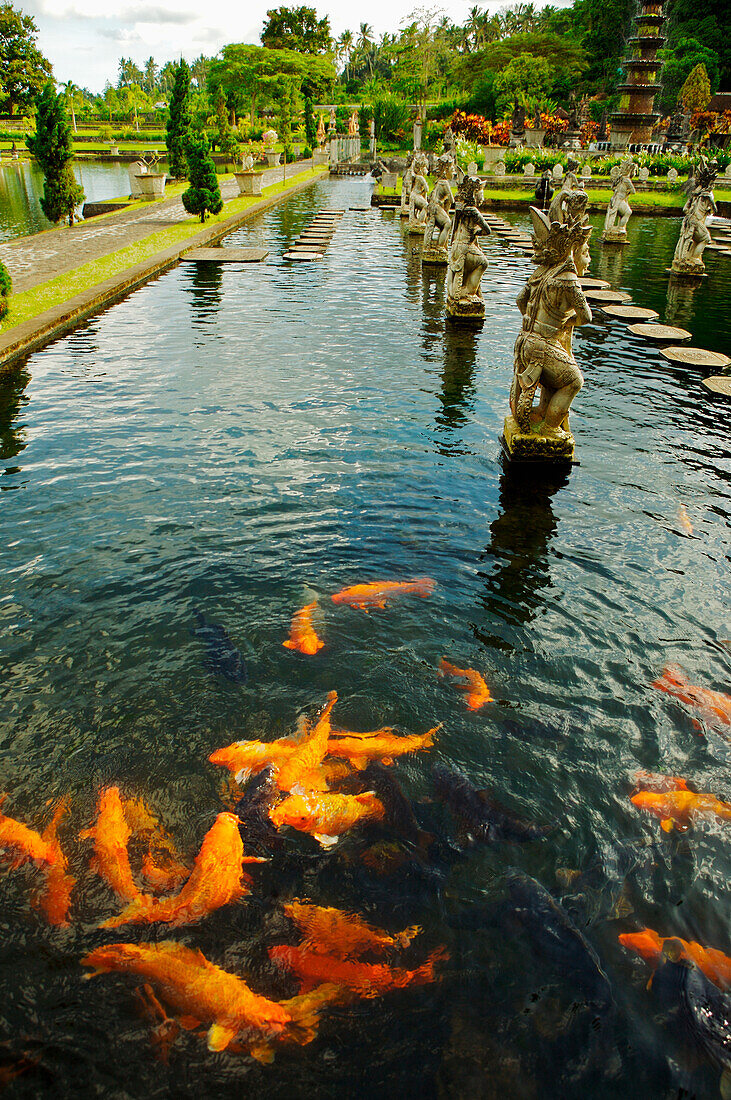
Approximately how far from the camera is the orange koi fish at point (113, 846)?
3.51m

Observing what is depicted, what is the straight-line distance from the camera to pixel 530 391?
7469 millimetres

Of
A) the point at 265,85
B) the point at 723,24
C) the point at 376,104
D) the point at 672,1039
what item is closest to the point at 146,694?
the point at 672,1039

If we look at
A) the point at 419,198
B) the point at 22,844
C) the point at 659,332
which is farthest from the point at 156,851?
the point at 419,198

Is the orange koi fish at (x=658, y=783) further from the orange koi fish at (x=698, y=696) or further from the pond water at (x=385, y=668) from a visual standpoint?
the orange koi fish at (x=698, y=696)

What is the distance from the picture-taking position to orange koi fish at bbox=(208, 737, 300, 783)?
4.15 metres

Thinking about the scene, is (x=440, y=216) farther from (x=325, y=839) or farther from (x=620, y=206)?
(x=325, y=839)

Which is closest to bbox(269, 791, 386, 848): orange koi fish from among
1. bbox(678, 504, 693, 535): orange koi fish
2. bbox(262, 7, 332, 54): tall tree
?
bbox(678, 504, 693, 535): orange koi fish

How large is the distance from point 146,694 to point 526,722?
108 inches

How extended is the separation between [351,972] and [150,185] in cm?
3439

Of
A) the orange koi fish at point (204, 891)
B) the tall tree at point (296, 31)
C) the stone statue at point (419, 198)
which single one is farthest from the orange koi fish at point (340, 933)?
the tall tree at point (296, 31)

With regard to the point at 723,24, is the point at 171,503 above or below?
below

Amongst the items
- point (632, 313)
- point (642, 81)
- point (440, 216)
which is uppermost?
point (642, 81)

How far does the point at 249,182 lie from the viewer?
102ft

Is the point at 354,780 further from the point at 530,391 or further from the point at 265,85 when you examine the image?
the point at 265,85
